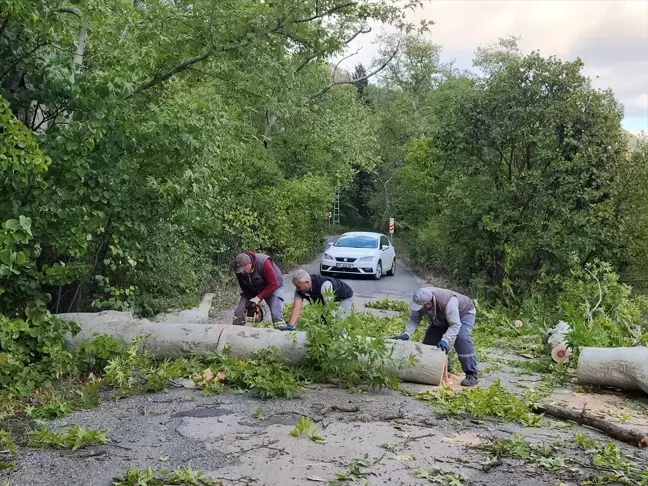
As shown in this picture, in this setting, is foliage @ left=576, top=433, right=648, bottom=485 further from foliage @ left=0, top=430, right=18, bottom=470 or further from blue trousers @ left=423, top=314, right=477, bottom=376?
foliage @ left=0, top=430, right=18, bottom=470

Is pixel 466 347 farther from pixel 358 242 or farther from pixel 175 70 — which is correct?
pixel 358 242

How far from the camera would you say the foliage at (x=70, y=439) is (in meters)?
4.78

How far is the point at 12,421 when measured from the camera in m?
5.46

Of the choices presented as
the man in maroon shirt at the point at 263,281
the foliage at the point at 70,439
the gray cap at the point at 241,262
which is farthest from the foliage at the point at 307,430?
the gray cap at the point at 241,262

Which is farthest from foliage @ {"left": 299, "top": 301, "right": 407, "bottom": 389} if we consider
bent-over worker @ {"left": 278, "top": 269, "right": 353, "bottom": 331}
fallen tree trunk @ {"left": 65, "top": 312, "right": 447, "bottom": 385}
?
bent-over worker @ {"left": 278, "top": 269, "right": 353, "bottom": 331}

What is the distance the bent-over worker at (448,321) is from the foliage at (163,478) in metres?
3.40

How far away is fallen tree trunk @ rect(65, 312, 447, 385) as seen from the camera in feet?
22.5

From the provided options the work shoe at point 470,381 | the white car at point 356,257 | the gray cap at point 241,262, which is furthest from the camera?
the white car at point 356,257

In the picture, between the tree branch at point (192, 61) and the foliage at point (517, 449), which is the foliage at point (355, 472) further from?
the tree branch at point (192, 61)

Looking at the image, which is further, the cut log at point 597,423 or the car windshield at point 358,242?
the car windshield at point 358,242

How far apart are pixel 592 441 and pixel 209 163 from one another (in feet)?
19.3

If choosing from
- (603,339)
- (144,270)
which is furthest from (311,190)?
(603,339)

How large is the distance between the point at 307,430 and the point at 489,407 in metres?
1.80

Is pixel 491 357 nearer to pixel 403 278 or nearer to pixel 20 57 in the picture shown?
pixel 20 57
